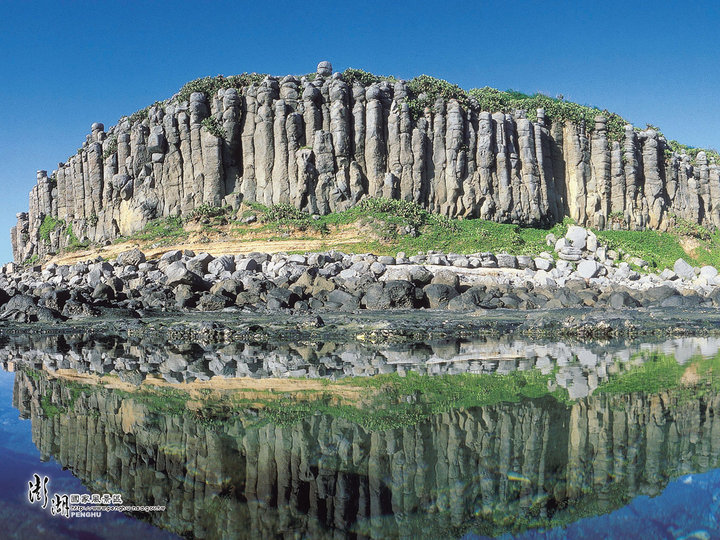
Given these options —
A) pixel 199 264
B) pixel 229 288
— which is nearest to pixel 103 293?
pixel 199 264

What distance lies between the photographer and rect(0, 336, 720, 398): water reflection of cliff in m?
12.5

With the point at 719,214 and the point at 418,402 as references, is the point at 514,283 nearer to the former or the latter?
the point at 418,402

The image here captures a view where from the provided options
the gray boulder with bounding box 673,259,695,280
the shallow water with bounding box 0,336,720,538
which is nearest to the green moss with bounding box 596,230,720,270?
the gray boulder with bounding box 673,259,695,280

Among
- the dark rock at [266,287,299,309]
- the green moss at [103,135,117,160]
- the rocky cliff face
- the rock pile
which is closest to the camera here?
the dark rock at [266,287,299,309]

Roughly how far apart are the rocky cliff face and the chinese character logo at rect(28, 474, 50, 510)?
3458 cm

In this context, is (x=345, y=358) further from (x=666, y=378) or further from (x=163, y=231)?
(x=163, y=231)

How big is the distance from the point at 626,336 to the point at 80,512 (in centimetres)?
1737

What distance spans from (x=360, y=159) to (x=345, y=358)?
2754cm

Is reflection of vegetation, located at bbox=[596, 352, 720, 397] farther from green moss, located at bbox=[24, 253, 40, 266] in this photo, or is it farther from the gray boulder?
green moss, located at bbox=[24, 253, 40, 266]

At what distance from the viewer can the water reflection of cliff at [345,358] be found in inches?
492

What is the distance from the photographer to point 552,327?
65.7ft

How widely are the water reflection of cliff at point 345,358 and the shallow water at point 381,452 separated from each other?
23 centimetres

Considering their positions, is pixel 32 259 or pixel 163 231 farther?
pixel 32 259

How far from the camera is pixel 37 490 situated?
19.1 ft
